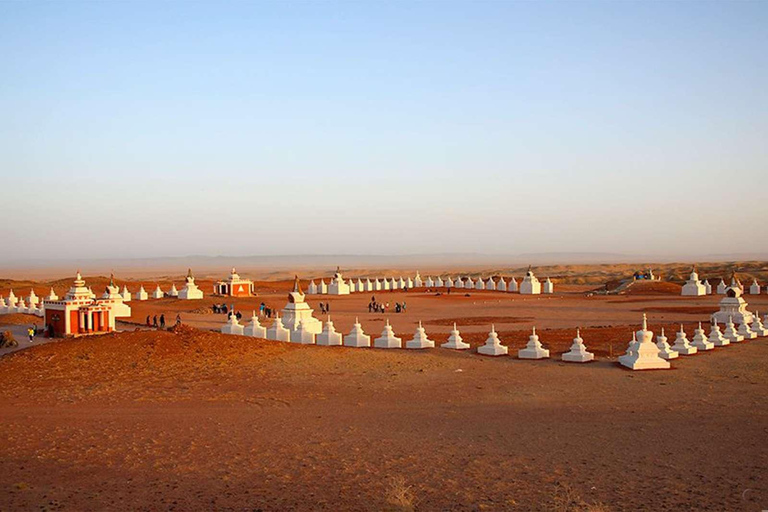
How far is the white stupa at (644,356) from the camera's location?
798 inches

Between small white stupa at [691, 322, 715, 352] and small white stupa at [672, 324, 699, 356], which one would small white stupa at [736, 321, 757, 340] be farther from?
small white stupa at [672, 324, 699, 356]

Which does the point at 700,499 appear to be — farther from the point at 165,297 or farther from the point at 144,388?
the point at 165,297

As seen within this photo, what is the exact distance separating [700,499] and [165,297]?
5395 centimetres

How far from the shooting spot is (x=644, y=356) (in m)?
20.4

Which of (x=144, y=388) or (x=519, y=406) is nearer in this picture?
(x=519, y=406)

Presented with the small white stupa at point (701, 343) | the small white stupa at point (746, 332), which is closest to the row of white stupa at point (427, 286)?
the small white stupa at point (746, 332)

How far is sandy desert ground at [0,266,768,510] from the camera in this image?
10.6 m

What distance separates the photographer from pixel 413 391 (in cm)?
1797

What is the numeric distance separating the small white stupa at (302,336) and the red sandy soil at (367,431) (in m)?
4.69

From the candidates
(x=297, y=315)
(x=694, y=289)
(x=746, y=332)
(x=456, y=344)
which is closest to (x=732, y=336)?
(x=746, y=332)

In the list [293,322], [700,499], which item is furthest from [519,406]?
[293,322]

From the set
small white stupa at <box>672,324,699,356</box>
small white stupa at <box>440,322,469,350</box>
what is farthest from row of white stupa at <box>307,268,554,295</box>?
small white stupa at <box>672,324,699,356</box>

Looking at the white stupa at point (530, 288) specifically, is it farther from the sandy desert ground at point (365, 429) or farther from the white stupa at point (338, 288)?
the sandy desert ground at point (365, 429)

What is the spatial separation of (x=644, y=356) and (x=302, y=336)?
12.5 meters
